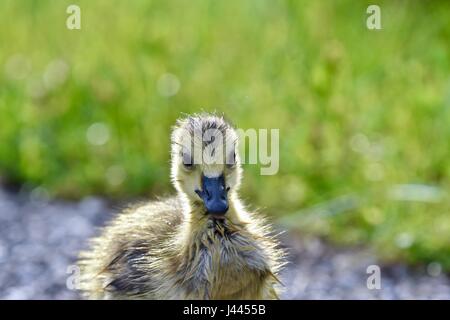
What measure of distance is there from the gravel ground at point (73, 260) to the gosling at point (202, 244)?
37.4 inches

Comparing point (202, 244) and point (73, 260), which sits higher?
point (202, 244)

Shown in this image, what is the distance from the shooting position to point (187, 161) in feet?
14.1

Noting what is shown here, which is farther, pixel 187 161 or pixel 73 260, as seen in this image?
pixel 73 260

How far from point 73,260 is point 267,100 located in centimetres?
163

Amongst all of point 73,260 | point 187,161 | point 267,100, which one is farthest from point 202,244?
point 267,100

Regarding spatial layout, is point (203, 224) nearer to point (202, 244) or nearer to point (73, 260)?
point (202, 244)

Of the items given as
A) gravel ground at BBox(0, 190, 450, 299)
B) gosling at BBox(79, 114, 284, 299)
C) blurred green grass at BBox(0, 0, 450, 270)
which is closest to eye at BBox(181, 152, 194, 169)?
gosling at BBox(79, 114, 284, 299)

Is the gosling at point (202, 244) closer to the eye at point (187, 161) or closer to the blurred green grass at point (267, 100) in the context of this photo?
the eye at point (187, 161)

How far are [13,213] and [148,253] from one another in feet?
7.26

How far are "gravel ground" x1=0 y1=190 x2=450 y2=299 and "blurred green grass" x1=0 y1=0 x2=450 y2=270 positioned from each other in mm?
114

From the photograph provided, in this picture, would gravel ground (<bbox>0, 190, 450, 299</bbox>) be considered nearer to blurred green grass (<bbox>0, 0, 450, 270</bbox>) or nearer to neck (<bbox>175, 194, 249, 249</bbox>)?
blurred green grass (<bbox>0, 0, 450, 270</bbox>)

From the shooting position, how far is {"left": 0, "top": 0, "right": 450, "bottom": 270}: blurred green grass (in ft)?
20.1

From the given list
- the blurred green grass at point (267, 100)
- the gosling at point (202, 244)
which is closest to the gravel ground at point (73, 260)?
the blurred green grass at point (267, 100)
